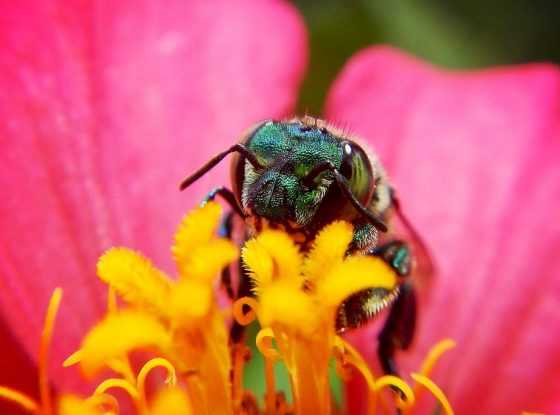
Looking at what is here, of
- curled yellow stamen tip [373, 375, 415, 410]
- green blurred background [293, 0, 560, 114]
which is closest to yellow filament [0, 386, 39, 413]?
curled yellow stamen tip [373, 375, 415, 410]

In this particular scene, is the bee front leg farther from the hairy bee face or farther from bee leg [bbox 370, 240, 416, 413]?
the hairy bee face

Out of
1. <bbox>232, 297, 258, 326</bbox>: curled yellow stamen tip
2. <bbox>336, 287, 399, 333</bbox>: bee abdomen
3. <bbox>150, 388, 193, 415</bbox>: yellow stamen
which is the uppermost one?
<bbox>336, 287, 399, 333</bbox>: bee abdomen

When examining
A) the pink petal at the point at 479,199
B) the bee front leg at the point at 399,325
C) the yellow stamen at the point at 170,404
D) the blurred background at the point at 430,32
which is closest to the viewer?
the yellow stamen at the point at 170,404

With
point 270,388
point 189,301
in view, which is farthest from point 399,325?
point 189,301

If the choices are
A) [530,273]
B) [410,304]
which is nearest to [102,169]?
[410,304]

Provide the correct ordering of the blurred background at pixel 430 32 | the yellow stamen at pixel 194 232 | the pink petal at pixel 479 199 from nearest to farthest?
1. the yellow stamen at pixel 194 232
2. the pink petal at pixel 479 199
3. the blurred background at pixel 430 32

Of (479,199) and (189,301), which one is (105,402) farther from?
(479,199)

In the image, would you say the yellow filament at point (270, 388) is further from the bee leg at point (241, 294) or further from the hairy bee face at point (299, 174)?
the hairy bee face at point (299, 174)

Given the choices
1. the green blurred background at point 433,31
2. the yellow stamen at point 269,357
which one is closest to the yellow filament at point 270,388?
the yellow stamen at point 269,357
